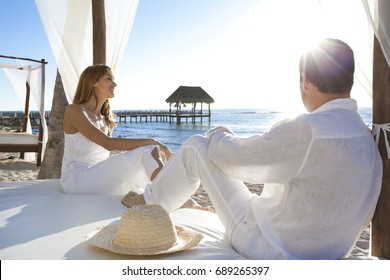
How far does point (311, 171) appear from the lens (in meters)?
1.12

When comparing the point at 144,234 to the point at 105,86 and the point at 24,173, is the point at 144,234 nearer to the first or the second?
the point at 105,86

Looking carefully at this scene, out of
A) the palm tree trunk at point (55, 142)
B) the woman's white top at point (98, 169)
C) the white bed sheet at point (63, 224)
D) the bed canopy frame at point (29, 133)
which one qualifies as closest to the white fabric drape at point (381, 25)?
the white bed sheet at point (63, 224)

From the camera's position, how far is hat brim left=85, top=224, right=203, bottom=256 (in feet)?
4.18

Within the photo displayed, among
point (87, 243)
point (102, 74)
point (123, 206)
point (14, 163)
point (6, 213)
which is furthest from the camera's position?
point (14, 163)

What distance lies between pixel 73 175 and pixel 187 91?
25.3 m

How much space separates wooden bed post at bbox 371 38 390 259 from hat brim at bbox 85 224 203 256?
76 cm

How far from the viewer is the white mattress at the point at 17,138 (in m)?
5.29

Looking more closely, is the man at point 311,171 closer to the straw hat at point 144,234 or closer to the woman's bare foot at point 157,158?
the straw hat at point 144,234

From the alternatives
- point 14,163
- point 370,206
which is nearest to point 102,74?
point 370,206

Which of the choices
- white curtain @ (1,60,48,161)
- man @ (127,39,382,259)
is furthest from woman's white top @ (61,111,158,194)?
white curtain @ (1,60,48,161)

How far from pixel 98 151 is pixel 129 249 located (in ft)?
4.20

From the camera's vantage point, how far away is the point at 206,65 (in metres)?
38.5

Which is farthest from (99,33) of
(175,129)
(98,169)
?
(175,129)
